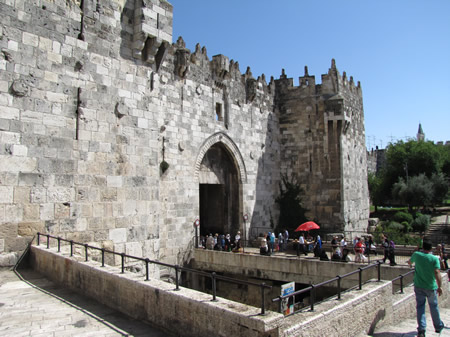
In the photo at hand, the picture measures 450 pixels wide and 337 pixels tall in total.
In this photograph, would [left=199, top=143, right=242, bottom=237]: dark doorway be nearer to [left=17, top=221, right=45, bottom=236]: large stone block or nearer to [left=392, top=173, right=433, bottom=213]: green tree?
[left=17, top=221, right=45, bottom=236]: large stone block

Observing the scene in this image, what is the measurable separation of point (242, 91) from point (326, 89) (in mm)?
4660

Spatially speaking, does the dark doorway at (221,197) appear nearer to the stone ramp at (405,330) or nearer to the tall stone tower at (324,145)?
the tall stone tower at (324,145)

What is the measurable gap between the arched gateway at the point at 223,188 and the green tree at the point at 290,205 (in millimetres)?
3028

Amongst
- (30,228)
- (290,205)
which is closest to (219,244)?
(290,205)

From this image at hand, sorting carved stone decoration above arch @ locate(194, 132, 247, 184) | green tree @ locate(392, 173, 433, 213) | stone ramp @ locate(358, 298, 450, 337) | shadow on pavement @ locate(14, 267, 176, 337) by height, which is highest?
carved stone decoration above arch @ locate(194, 132, 247, 184)

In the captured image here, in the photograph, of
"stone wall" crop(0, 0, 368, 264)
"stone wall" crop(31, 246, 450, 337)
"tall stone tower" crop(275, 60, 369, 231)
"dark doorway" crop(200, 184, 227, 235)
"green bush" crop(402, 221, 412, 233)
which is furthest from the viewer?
"green bush" crop(402, 221, 412, 233)

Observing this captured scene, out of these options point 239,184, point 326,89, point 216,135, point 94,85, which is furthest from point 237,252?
point 326,89

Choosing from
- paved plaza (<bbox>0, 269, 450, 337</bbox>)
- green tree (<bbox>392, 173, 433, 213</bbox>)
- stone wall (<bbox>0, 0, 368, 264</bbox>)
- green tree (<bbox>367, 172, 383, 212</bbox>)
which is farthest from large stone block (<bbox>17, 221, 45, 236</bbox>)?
green tree (<bbox>367, 172, 383, 212</bbox>)

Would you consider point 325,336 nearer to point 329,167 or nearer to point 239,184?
point 239,184

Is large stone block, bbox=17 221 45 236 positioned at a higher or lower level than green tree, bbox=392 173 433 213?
lower

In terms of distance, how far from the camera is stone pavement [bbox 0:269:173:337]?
16.4 feet

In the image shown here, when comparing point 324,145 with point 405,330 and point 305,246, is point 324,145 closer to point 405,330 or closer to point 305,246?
point 305,246

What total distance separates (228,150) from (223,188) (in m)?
1.86

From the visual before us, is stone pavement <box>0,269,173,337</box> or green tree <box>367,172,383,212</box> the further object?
green tree <box>367,172,383,212</box>
